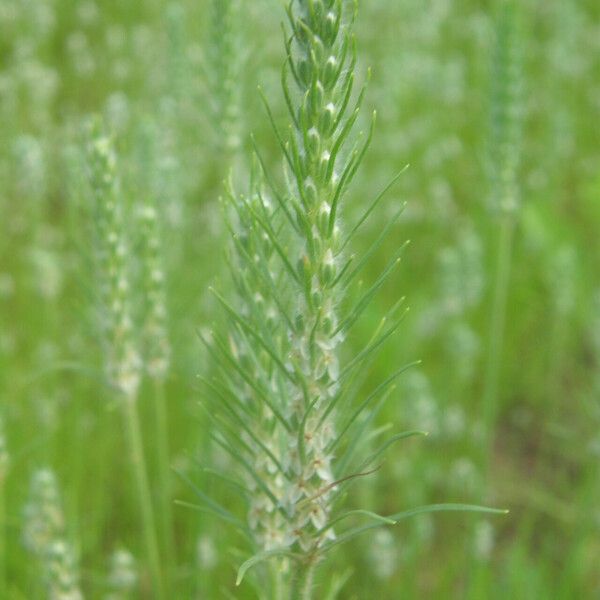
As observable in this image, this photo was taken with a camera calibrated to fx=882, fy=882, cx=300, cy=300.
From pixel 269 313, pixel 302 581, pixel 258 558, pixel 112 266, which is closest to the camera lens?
pixel 258 558

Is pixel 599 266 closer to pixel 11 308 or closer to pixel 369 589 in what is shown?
pixel 369 589

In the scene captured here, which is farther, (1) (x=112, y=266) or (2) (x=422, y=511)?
(1) (x=112, y=266)

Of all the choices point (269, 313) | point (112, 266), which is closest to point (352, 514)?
point (269, 313)

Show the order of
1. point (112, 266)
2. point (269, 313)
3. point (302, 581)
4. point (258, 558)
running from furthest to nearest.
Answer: point (112, 266)
point (269, 313)
point (302, 581)
point (258, 558)

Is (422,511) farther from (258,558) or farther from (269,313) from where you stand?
(269,313)

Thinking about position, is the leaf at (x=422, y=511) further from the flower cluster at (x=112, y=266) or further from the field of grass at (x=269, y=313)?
the flower cluster at (x=112, y=266)

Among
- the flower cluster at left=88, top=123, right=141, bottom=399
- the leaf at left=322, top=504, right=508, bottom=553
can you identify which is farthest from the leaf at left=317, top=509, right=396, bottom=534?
the flower cluster at left=88, top=123, right=141, bottom=399

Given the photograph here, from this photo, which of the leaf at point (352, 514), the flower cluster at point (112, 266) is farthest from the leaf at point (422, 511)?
the flower cluster at point (112, 266)

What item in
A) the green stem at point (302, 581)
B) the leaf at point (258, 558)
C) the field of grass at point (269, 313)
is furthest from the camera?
the field of grass at point (269, 313)
